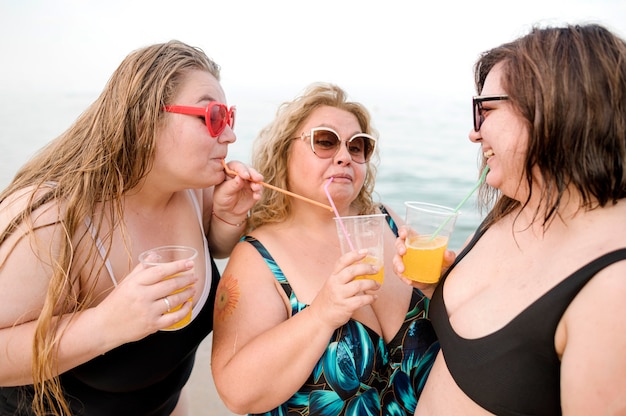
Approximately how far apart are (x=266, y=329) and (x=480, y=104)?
53.7 inches

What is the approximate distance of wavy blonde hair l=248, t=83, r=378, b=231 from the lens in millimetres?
2836

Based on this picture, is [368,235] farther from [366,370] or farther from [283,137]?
[283,137]

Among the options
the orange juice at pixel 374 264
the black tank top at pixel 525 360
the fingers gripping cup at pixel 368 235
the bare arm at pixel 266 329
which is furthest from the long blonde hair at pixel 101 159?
the black tank top at pixel 525 360

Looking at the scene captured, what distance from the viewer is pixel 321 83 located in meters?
2.92

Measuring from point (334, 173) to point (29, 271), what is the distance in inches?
60.2

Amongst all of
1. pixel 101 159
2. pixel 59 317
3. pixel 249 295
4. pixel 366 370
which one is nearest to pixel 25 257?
pixel 59 317

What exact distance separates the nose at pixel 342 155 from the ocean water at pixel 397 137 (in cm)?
390

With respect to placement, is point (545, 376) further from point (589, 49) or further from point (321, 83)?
point (321, 83)

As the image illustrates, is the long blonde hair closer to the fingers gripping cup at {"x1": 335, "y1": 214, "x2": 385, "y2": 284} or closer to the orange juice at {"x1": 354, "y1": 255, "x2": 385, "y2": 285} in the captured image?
the fingers gripping cup at {"x1": 335, "y1": 214, "x2": 385, "y2": 284}

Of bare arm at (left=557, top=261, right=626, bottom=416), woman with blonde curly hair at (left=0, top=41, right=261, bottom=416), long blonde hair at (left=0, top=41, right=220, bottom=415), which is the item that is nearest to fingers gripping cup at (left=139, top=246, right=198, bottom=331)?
woman with blonde curly hair at (left=0, top=41, right=261, bottom=416)

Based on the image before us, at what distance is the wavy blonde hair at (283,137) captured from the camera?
9.30 ft

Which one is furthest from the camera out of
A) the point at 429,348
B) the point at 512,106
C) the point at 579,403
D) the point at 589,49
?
the point at 429,348

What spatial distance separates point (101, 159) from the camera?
2191 mm

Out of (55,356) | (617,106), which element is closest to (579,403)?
(617,106)
